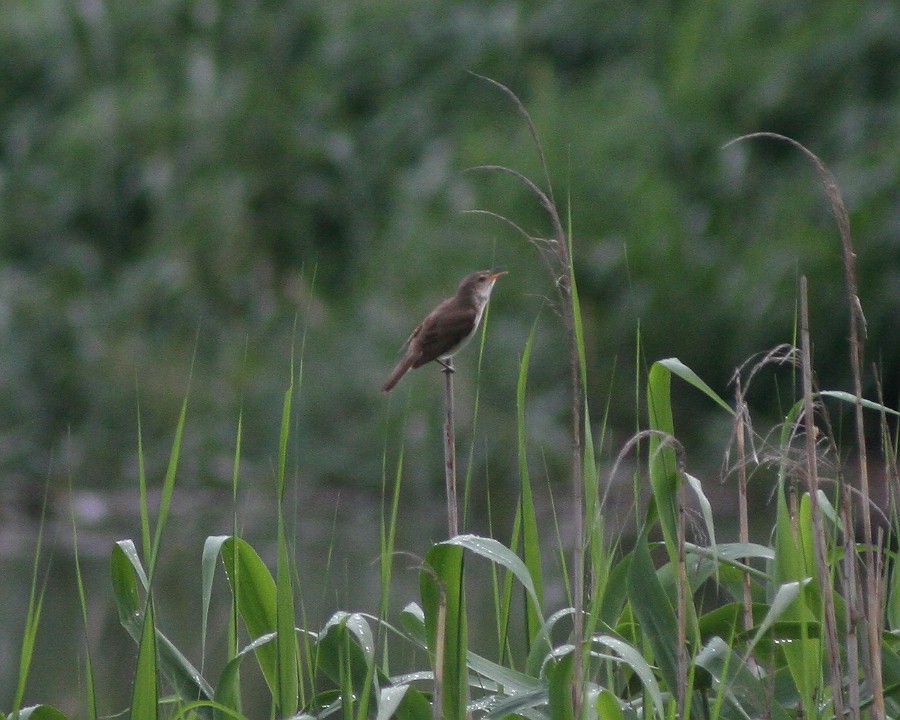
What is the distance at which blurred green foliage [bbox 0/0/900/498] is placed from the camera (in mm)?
10219

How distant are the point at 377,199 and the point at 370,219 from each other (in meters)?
0.27

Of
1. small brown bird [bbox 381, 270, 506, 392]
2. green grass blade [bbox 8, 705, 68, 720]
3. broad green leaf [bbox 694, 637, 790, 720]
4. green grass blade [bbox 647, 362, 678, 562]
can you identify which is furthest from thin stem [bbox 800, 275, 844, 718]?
small brown bird [bbox 381, 270, 506, 392]

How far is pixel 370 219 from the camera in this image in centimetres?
1395

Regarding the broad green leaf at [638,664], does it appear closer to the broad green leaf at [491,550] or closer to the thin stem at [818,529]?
the broad green leaf at [491,550]

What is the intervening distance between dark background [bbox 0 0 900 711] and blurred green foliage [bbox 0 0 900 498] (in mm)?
27

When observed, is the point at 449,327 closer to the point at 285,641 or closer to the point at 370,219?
the point at 285,641

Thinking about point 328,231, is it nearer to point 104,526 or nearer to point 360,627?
point 104,526

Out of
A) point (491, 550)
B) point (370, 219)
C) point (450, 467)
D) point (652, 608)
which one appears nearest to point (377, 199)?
point (370, 219)

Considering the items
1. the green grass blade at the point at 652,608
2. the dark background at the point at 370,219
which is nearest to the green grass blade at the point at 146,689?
the green grass blade at the point at 652,608

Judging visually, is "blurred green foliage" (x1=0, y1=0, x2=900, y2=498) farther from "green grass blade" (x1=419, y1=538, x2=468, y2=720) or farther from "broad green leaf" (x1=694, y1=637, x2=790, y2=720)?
"green grass blade" (x1=419, y1=538, x2=468, y2=720)

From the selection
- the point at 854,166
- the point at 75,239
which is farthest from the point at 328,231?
the point at 854,166

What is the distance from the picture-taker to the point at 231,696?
2305mm

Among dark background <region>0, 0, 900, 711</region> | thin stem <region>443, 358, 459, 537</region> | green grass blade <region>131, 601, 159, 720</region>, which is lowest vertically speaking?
dark background <region>0, 0, 900, 711</region>

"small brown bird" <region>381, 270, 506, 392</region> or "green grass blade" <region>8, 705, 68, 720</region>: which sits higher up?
"green grass blade" <region>8, 705, 68, 720</region>
